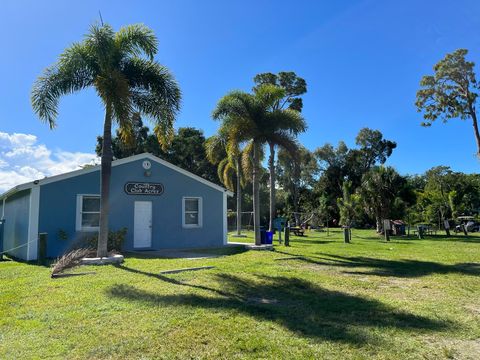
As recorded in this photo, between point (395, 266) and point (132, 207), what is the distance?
992 centimetres

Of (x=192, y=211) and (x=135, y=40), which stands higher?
(x=135, y=40)

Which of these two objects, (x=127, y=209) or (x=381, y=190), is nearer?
(x=127, y=209)

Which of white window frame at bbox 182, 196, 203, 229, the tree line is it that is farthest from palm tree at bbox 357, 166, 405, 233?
white window frame at bbox 182, 196, 203, 229

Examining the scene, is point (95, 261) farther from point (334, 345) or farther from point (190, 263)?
point (334, 345)

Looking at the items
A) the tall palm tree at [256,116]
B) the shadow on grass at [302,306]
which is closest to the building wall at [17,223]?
the tall palm tree at [256,116]

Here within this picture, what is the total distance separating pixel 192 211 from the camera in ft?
56.3

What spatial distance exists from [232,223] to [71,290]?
27920mm

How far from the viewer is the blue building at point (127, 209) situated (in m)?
13.5

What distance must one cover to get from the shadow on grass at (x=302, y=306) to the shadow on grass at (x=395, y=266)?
3.16 meters

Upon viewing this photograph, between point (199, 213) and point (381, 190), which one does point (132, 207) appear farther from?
point (381, 190)

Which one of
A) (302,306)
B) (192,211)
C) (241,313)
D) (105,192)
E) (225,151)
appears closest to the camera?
(241,313)

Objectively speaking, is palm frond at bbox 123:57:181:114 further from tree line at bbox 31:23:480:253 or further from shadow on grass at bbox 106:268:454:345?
shadow on grass at bbox 106:268:454:345

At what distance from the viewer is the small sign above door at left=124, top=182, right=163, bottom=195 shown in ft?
50.1

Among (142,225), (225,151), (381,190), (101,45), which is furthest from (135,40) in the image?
(381,190)
